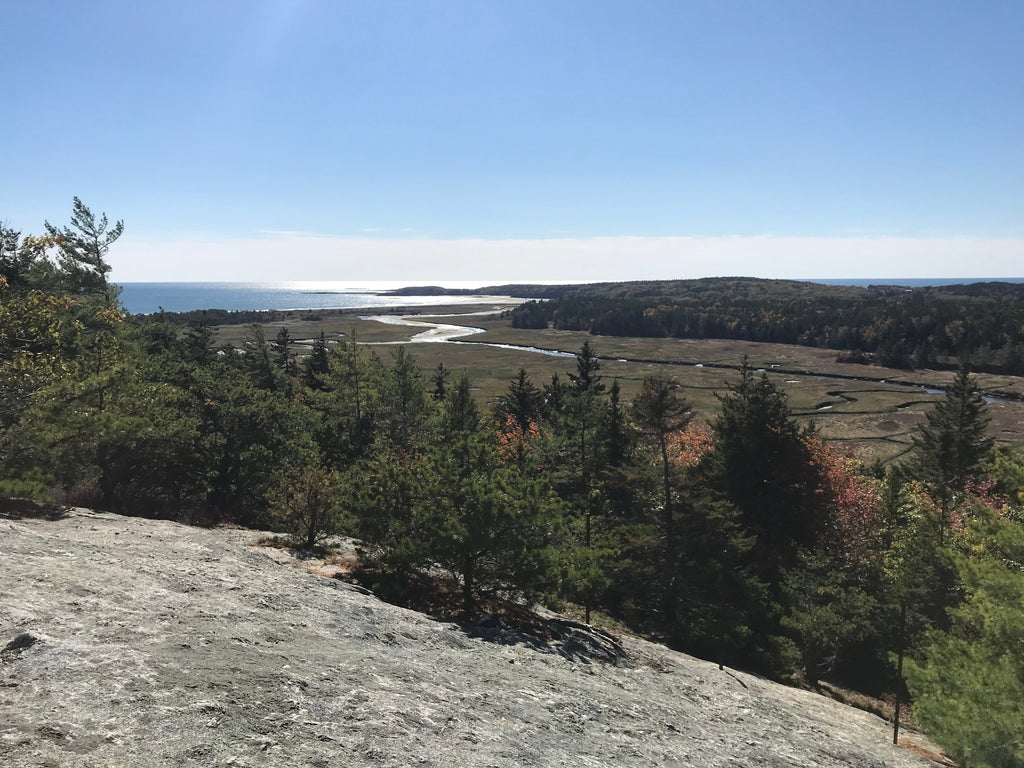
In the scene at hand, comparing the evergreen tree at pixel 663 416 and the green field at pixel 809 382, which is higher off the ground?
the evergreen tree at pixel 663 416

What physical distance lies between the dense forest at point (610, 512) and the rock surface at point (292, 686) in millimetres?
2515

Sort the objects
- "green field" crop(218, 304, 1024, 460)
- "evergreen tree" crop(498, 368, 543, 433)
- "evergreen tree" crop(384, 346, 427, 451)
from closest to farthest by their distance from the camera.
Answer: "evergreen tree" crop(384, 346, 427, 451) < "evergreen tree" crop(498, 368, 543, 433) < "green field" crop(218, 304, 1024, 460)

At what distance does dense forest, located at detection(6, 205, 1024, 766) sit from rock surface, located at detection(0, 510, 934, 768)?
8.25 feet

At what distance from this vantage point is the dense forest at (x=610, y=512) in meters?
15.8

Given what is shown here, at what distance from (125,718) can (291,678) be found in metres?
2.45


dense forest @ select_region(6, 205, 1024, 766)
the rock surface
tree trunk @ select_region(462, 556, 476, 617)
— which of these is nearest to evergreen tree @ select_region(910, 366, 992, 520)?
dense forest @ select_region(6, 205, 1024, 766)

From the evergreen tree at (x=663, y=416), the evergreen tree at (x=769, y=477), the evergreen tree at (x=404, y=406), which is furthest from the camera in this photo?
the evergreen tree at (x=404, y=406)

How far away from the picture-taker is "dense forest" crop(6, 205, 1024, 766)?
15.8m

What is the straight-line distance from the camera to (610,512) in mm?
33625

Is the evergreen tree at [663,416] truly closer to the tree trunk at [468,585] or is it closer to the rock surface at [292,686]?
the rock surface at [292,686]

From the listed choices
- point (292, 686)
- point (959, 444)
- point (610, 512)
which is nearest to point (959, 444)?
point (959, 444)

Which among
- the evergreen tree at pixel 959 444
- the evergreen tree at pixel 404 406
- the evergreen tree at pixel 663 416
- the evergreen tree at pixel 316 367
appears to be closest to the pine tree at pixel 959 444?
the evergreen tree at pixel 959 444

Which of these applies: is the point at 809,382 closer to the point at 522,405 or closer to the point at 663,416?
the point at 522,405

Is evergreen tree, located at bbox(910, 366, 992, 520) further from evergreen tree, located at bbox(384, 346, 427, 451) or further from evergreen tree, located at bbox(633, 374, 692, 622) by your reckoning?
evergreen tree, located at bbox(384, 346, 427, 451)
